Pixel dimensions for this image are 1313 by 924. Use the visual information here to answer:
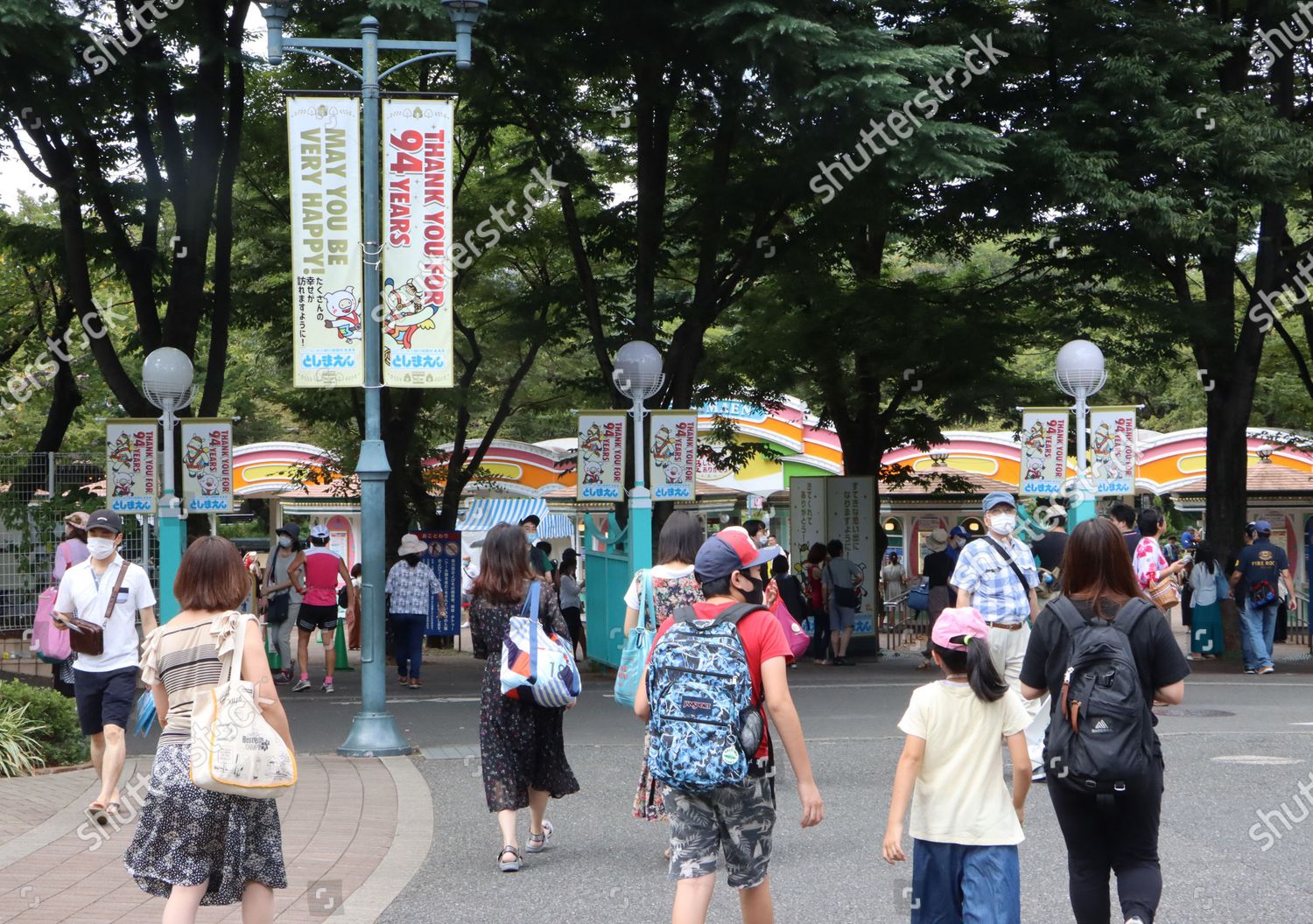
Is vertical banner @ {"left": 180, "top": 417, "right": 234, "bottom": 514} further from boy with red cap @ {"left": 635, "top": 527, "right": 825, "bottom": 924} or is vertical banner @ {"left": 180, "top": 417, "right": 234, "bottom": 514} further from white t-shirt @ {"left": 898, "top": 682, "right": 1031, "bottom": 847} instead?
white t-shirt @ {"left": 898, "top": 682, "right": 1031, "bottom": 847}

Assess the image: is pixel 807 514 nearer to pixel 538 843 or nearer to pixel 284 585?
pixel 284 585

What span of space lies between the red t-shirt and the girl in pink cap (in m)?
0.52

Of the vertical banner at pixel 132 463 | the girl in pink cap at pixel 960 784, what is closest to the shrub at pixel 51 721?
the vertical banner at pixel 132 463

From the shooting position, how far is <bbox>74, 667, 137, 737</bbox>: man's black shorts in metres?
8.54

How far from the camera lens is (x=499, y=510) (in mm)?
34344

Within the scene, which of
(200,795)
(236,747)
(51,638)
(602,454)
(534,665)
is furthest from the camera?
(602,454)

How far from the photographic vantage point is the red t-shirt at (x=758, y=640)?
5.09 m

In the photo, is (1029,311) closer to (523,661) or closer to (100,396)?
(523,661)

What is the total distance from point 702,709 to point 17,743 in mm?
7011

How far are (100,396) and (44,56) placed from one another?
725 inches

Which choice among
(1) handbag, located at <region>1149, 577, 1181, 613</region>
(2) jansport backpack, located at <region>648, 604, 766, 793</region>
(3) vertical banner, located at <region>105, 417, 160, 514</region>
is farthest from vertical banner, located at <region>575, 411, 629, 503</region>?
(2) jansport backpack, located at <region>648, 604, 766, 793</region>

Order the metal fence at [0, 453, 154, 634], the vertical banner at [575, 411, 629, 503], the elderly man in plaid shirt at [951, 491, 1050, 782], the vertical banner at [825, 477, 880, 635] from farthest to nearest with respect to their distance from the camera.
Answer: the vertical banner at [825, 477, 880, 635] → the metal fence at [0, 453, 154, 634] → the vertical banner at [575, 411, 629, 503] → the elderly man in plaid shirt at [951, 491, 1050, 782]

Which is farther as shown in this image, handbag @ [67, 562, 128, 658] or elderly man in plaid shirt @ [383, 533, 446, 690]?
elderly man in plaid shirt @ [383, 533, 446, 690]

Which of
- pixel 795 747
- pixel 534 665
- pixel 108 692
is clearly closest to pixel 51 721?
pixel 108 692
